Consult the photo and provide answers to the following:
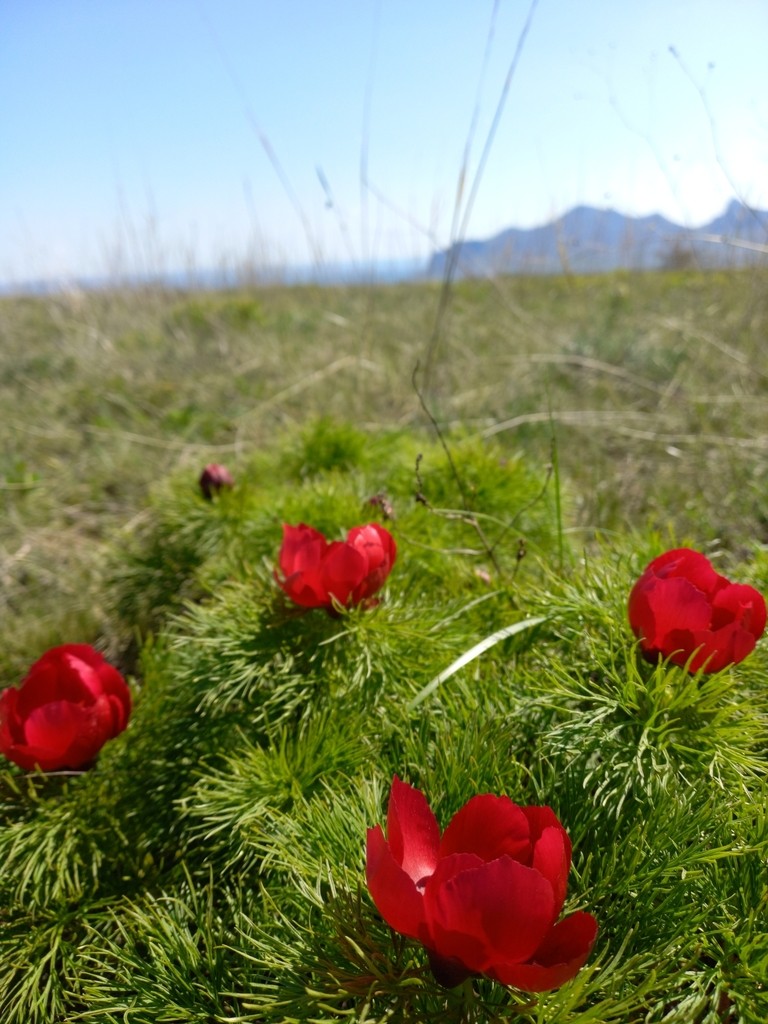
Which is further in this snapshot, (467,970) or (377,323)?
(377,323)

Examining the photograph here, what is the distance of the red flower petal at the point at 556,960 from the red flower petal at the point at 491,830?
0.05 meters

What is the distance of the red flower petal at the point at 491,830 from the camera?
49cm

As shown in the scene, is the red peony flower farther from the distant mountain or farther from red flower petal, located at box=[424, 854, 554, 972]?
red flower petal, located at box=[424, 854, 554, 972]

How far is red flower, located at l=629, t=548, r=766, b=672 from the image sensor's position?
67cm

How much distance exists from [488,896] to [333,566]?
1.49 feet

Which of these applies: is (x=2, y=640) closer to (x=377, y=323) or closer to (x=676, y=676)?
(x=676, y=676)

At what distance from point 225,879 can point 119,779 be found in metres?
0.18

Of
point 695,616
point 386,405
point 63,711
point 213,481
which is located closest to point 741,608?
point 695,616

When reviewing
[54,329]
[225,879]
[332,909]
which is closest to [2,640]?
[225,879]

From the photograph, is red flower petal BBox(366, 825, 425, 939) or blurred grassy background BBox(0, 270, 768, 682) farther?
blurred grassy background BBox(0, 270, 768, 682)

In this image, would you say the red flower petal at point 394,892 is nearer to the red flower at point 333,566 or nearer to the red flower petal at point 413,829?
the red flower petal at point 413,829

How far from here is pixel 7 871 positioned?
79 centimetres

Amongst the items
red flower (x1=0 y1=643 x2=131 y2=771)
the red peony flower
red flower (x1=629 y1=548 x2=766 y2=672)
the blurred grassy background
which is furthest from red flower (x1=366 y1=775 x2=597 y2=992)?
the red peony flower

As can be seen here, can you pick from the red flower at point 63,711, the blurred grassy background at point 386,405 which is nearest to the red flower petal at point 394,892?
the red flower at point 63,711
